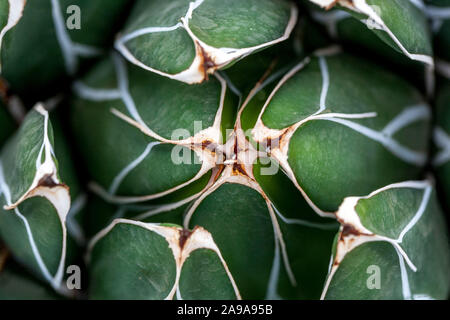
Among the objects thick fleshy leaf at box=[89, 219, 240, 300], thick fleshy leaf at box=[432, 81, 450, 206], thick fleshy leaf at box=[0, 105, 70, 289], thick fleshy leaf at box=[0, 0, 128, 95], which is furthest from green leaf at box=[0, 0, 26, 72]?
thick fleshy leaf at box=[432, 81, 450, 206]

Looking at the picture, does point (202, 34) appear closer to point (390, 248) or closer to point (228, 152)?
point (228, 152)

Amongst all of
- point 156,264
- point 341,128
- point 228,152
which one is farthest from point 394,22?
point 156,264

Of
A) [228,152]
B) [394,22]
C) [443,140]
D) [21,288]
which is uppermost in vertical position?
[394,22]

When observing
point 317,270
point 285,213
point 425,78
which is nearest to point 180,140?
point 285,213

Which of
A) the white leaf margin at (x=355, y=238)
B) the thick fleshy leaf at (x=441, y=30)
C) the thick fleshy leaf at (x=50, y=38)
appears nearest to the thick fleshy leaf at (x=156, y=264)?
the white leaf margin at (x=355, y=238)

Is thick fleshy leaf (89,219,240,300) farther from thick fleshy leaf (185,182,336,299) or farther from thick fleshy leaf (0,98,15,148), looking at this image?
thick fleshy leaf (0,98,15,148)
